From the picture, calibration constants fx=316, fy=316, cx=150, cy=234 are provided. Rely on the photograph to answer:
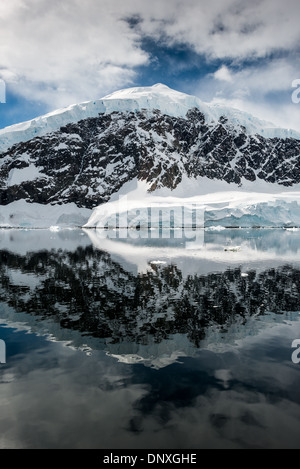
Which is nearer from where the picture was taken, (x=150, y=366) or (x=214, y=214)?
(x=150, y=366)

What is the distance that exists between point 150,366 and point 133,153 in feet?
575

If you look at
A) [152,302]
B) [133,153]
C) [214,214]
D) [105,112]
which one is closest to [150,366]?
[152,302]

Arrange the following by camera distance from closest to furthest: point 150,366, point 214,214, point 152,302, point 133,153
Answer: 1. point 150,366
2. point 152,302
3. point 214,214
4. point 133,153

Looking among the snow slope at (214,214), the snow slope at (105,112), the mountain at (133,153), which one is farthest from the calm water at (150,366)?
the snow slope at (105,112)

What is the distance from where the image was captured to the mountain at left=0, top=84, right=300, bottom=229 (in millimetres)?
170875

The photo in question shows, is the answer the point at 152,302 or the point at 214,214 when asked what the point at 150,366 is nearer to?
the point at 152,302

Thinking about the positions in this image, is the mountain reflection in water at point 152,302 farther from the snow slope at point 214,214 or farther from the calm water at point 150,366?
the snow slope at point 214,214

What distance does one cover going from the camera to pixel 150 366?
9.95 meters

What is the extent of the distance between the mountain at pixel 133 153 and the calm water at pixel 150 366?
149 metres

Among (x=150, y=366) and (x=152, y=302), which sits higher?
(x=152, y=302)

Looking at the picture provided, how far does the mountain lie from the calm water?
14863 centimetres

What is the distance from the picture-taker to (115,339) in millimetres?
12141

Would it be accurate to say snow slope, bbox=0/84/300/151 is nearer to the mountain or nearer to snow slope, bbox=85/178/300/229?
the mountain

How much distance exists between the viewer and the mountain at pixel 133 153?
17088 centimetres
